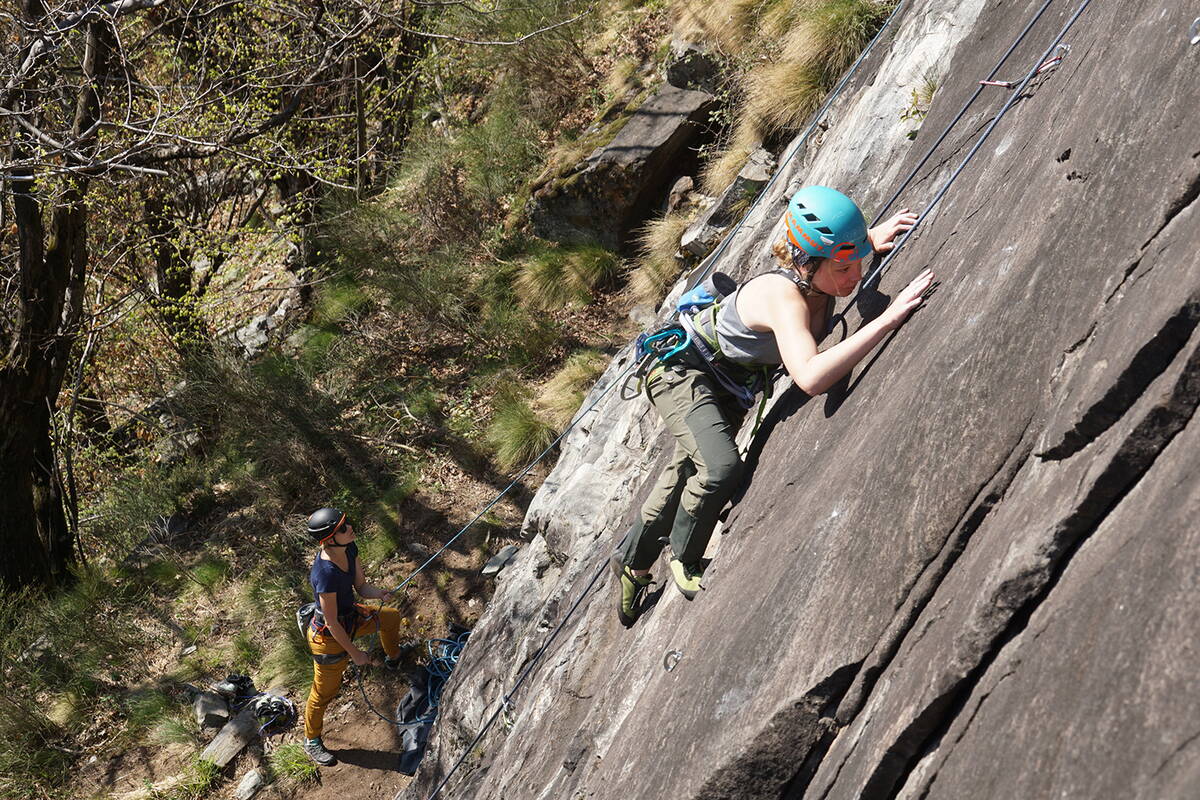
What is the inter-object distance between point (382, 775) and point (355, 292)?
706 centimetres

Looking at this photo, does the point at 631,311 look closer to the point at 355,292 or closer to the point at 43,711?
the point at 355,292

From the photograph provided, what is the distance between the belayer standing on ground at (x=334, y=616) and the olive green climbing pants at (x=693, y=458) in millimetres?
3276

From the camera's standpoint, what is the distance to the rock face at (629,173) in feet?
35.0

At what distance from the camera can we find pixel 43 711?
873 centimetres

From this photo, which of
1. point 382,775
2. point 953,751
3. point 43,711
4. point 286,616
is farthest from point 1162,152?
point 43,711

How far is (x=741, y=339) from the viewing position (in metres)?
3.69

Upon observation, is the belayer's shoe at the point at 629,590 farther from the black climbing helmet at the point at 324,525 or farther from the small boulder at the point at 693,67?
the small boulder at the point at 693,67

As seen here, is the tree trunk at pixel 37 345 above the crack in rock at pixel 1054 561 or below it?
above

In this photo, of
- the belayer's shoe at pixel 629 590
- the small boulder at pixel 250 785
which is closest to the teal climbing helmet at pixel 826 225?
the belayer's shoe at pixel 629 590

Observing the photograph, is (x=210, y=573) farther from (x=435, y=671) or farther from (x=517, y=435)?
(x=517, y=435)

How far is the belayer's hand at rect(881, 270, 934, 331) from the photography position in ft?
10.0

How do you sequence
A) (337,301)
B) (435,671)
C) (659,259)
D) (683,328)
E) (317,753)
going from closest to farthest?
(683,328), (317,753), (435,671), (659,259), (337,301)

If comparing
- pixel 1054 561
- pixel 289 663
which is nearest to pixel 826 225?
pixel 1054 561

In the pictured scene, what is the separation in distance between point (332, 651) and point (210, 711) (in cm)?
227
